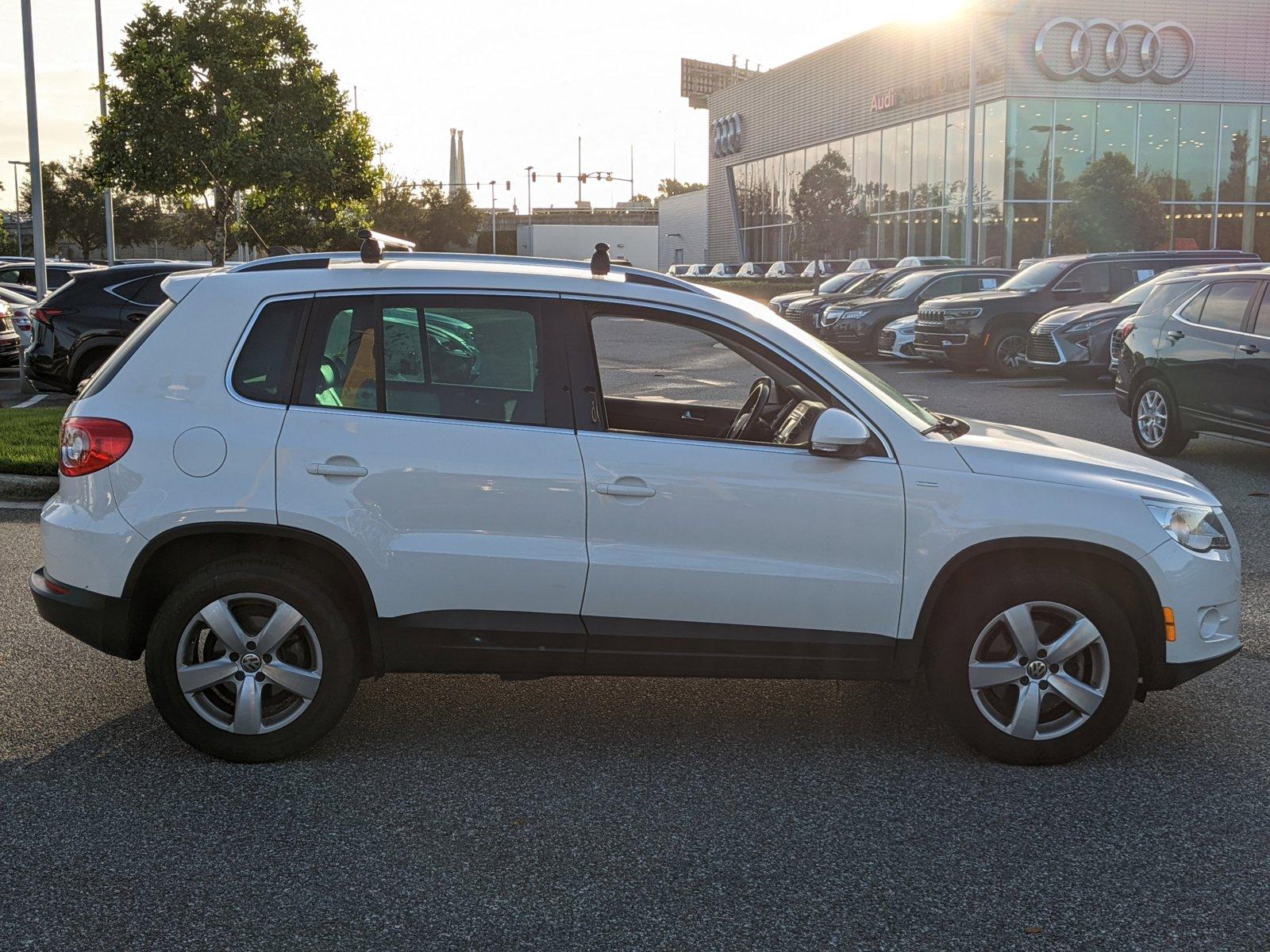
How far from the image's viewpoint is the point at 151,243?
76.8 meters

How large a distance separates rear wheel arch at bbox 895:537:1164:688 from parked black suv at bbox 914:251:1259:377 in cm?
1619

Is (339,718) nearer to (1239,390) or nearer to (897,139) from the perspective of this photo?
(1239,390)

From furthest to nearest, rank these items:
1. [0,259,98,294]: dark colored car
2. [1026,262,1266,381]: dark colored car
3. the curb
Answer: [0,259,98,294]: dark colored car < [1026,262,1266,381]: dark colored car < the curb

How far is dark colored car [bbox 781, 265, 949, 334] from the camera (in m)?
27.9

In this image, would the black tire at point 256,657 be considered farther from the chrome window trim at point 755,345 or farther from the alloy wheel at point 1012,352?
the alloy wheel at point 1012,352

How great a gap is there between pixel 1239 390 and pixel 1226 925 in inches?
316

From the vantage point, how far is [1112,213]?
137ft

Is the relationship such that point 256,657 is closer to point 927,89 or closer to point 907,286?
point 907,286

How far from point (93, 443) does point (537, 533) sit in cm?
156

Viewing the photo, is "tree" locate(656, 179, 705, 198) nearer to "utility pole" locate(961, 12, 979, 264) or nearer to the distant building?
the distant building

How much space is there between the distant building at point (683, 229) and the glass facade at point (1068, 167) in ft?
105

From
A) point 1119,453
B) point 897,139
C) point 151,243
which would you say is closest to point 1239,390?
point 1119,453

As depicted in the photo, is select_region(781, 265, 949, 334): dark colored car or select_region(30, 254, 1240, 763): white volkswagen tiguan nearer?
select_region(30, 254, 1240, 763): white volkswagen tiguan

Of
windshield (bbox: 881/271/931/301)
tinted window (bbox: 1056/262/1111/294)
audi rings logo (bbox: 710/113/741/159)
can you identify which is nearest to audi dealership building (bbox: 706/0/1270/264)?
windshield (bbox: 881/271/931/301)
